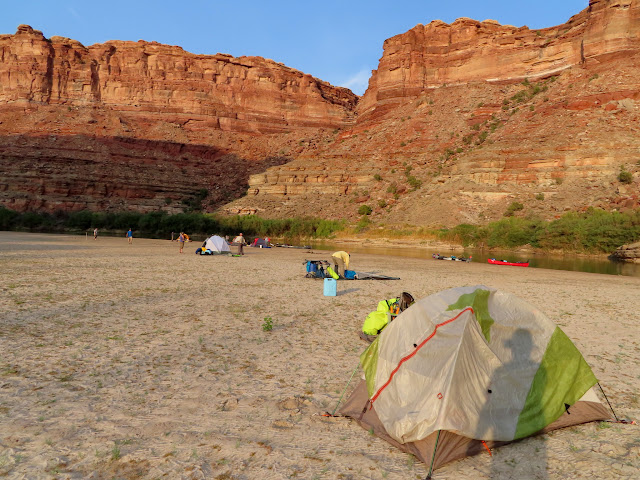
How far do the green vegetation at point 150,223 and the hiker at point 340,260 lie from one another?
4343 cm

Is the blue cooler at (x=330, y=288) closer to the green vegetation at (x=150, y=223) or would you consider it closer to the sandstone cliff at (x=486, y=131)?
the sandstone cliff at (x=486, y=131)

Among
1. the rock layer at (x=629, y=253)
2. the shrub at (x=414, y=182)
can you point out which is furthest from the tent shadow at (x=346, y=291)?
the shrub at (x=414, y=182)

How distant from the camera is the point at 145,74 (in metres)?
108

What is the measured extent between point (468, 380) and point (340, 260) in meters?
14.2

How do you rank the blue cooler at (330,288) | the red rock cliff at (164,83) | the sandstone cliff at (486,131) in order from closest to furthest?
the blue cooler at (330,288)
the sandstone cliff at (486,131)
the red rock cliff at (164,83)

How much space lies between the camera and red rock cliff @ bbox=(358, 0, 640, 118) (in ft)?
217

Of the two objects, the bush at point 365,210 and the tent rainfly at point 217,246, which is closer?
the tent rainfly at point 217,246

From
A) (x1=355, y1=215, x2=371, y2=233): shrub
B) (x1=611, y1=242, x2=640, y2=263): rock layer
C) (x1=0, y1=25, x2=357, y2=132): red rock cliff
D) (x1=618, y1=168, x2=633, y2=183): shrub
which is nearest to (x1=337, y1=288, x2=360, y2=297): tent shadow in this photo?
(x1=611, y1=242, x2=640, y2=263): rock layer

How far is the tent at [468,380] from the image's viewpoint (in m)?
4.25

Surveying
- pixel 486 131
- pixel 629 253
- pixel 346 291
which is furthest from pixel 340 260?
pixel 486 131

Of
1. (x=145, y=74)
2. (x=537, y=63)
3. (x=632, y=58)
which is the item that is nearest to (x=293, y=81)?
(x=145, y=74)

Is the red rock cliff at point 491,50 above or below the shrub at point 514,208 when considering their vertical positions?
above

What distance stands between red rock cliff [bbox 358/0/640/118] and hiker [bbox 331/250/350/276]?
71.3 m

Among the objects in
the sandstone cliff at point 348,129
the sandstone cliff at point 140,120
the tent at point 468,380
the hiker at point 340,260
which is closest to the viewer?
the tent at point 468,380
